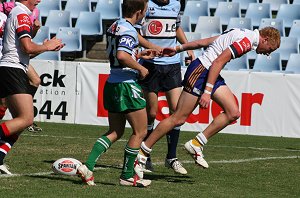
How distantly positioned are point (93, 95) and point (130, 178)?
30.2 feet

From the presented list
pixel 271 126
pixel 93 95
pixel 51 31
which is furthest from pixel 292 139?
pixel 51 31

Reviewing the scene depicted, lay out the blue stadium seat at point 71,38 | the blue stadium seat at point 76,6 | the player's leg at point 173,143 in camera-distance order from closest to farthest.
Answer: the player's leg at point 173,143
the blue stadium seat at point 71,38
the blue stadium seat at point 76,6

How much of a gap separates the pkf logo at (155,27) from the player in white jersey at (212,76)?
40.0 inches

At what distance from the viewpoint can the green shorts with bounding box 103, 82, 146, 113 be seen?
8539 millimetres

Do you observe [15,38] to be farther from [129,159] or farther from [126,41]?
[129,159]

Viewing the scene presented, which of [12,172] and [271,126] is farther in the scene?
[271,126]

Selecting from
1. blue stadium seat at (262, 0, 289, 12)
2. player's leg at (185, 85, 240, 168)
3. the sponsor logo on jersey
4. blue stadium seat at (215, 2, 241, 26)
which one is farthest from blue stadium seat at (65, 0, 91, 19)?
the sponsor logo on jersey

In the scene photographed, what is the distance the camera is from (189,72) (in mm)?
9531

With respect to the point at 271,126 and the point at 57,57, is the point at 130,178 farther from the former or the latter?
the point at 57,57

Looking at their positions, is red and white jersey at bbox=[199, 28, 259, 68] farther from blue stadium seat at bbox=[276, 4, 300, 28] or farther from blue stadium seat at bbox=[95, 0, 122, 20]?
blue stadium seat at bbox=[95, 0, 122, 20]

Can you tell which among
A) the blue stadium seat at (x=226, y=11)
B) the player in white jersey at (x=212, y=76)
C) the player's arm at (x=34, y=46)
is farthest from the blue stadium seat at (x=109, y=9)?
the player's arm at (x=34, y=46)

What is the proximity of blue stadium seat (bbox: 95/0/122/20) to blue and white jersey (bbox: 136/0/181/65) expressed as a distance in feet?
37.4

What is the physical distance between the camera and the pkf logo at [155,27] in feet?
35.2

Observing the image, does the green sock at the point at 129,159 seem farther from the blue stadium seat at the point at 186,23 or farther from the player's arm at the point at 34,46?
the blue stadium seat at the point at 186,23
